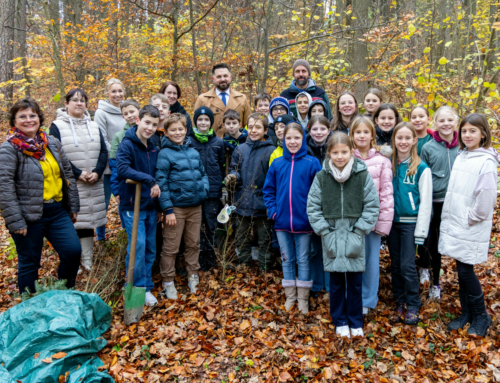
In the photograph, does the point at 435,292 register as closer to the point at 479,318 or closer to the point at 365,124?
the point at 479,318

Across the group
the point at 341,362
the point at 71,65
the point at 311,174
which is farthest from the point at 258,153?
the point at 71,65

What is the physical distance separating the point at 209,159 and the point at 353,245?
2.25 meters

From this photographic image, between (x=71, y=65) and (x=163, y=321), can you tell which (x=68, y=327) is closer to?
(x=163, y=321)

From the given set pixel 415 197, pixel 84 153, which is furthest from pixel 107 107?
pixel 415 197

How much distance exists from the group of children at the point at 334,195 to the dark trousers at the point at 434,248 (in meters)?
0.02

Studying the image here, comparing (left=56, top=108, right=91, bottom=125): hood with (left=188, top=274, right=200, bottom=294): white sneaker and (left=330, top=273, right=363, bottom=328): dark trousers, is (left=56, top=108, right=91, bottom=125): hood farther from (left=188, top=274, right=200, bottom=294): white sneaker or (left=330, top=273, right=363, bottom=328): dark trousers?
(left=330, top=273, right=363, bottom=328): dark trousers

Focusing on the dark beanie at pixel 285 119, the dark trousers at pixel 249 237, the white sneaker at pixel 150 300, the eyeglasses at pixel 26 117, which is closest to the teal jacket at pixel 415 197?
the dark beanie at pixel 285 119

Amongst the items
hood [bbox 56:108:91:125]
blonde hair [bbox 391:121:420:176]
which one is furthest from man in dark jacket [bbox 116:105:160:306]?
blonde hair [bbox 391:121:420:176]

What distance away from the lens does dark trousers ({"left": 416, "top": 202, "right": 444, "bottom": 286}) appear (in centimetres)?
400

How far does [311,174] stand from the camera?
394cm

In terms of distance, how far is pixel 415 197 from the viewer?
3.62m

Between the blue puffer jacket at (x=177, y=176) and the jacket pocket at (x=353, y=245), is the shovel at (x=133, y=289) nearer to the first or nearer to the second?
the blue puffer jacket at (x=177, y=176)

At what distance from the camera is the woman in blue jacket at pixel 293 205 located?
388 centimetres

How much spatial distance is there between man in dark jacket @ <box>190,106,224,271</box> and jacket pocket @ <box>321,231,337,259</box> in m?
1.76
